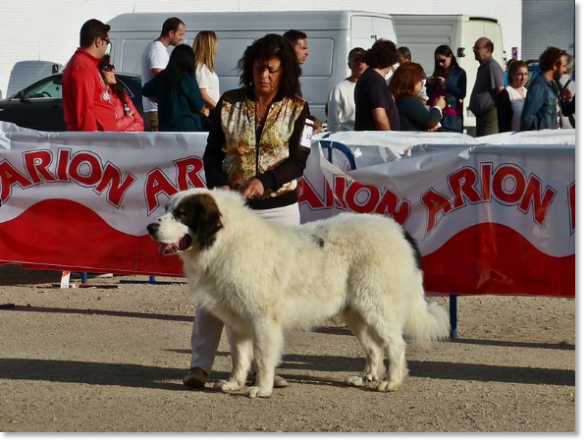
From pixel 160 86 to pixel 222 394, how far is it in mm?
5337

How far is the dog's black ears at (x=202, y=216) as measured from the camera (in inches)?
258

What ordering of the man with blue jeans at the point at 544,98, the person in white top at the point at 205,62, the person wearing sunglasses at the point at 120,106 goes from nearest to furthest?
the person wearing sunglasses at the point at 120,106, the person in white top at the point at 205,62, the man with blue jeans at the point at 544,98

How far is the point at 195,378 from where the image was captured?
7.15 metres

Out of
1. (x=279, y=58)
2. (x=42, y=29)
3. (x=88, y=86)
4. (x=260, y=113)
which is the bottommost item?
(x=260, y=113)

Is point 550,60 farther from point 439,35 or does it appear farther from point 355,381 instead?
point 439,35

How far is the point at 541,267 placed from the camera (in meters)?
8.78

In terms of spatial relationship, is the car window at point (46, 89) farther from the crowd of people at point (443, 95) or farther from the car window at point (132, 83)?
the crowd of people at point (443, 95)

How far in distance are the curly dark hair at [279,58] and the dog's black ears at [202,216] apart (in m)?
0.95

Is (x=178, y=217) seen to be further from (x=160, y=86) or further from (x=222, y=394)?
(x=160, y=86)

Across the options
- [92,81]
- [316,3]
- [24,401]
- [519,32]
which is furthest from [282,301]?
[519,32]

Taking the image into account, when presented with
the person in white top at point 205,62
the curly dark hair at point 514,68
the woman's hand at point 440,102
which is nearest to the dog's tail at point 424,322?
the person in white top at point 205,62

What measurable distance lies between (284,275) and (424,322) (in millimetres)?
1110

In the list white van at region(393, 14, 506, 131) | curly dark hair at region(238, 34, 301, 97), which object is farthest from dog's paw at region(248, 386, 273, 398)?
white van at region(393, 14, 506, 131)

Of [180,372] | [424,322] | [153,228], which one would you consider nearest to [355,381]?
[424,322]
